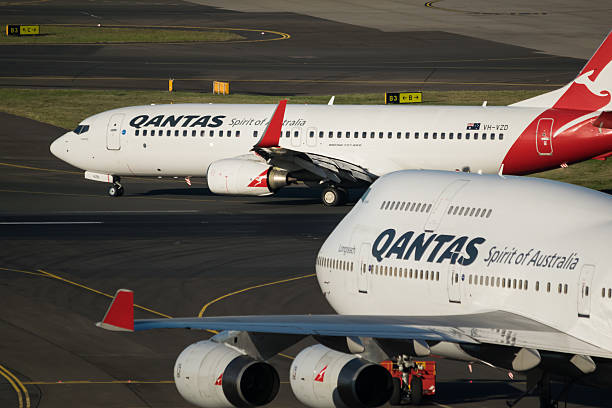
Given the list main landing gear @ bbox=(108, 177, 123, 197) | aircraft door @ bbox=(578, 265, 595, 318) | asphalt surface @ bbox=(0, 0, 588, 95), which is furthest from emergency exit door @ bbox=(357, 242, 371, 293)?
asphalt surface @ bbox=(0, 0, 588, 95)

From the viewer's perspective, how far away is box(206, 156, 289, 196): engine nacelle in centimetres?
6259

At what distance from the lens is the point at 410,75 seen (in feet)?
357

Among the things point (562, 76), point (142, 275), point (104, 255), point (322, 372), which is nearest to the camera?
point (322, 372)

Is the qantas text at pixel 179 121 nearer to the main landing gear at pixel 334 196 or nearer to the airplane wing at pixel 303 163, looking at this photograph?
the airplane wing at pixel 303 163

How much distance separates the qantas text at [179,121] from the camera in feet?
217

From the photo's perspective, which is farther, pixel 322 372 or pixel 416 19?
pixel 416 19

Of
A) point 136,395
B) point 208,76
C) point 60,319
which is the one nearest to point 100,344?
point 60,319

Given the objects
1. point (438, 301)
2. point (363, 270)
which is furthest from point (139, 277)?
point (438, 301)

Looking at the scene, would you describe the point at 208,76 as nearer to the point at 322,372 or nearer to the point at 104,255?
the point at 104,255

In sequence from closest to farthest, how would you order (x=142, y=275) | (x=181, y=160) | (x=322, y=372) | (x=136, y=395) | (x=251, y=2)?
(x=322, y=372) < (x=136, y=395) < (x=142, y=275) < (x=181, y=160) < (x=251, y=2)

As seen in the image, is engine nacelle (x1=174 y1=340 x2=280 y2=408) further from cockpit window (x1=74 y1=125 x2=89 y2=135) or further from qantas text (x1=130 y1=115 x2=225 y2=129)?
cockpit window (x1=74 y1=125 x2=89 y2=135)

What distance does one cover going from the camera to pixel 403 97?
92188 millimetres

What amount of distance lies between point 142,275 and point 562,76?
219 feet

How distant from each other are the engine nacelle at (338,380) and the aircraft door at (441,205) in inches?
Result: 250
